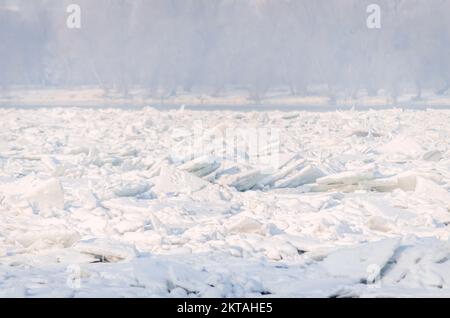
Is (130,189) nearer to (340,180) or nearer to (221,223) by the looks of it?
(221,223)

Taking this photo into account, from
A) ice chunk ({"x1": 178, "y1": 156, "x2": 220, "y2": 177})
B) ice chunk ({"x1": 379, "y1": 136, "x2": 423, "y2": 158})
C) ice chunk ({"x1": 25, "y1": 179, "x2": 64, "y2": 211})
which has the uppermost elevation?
ice chunk ({"x1": 379, "y1": 136, "x2": 423, "y2": 158})

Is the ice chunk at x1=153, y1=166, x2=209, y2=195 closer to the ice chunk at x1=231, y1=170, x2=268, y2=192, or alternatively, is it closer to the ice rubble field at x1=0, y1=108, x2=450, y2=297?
the ice rubble field at x1=0, y1=108, x2=450, y2=297

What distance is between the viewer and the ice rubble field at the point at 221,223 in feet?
12.7

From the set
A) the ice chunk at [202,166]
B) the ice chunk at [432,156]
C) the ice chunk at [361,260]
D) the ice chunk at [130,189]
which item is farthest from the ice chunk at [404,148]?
the ice chunk at [361,260]

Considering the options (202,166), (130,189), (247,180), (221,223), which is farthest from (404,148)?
(221,223)

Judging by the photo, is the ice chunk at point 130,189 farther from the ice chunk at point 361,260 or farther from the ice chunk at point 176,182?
the ice chunk at point 361,260

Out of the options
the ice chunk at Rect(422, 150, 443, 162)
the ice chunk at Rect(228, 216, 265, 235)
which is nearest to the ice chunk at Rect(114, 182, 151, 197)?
the ice chunk at Rect(228, 216, 265, 235)

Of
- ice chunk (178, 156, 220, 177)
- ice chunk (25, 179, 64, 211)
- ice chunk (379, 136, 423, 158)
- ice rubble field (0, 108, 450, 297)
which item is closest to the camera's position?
ice rubble field (0, 108, 450, 297)

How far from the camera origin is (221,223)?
5.54m

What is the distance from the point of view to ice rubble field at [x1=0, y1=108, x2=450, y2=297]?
3.87 meters

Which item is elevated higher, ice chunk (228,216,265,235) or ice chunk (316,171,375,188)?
ice chunk (316,171,375,188)

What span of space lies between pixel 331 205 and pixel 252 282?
262 cm

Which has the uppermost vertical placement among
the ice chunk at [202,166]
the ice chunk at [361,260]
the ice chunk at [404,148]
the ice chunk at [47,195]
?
the ice chunk at [404,148]
